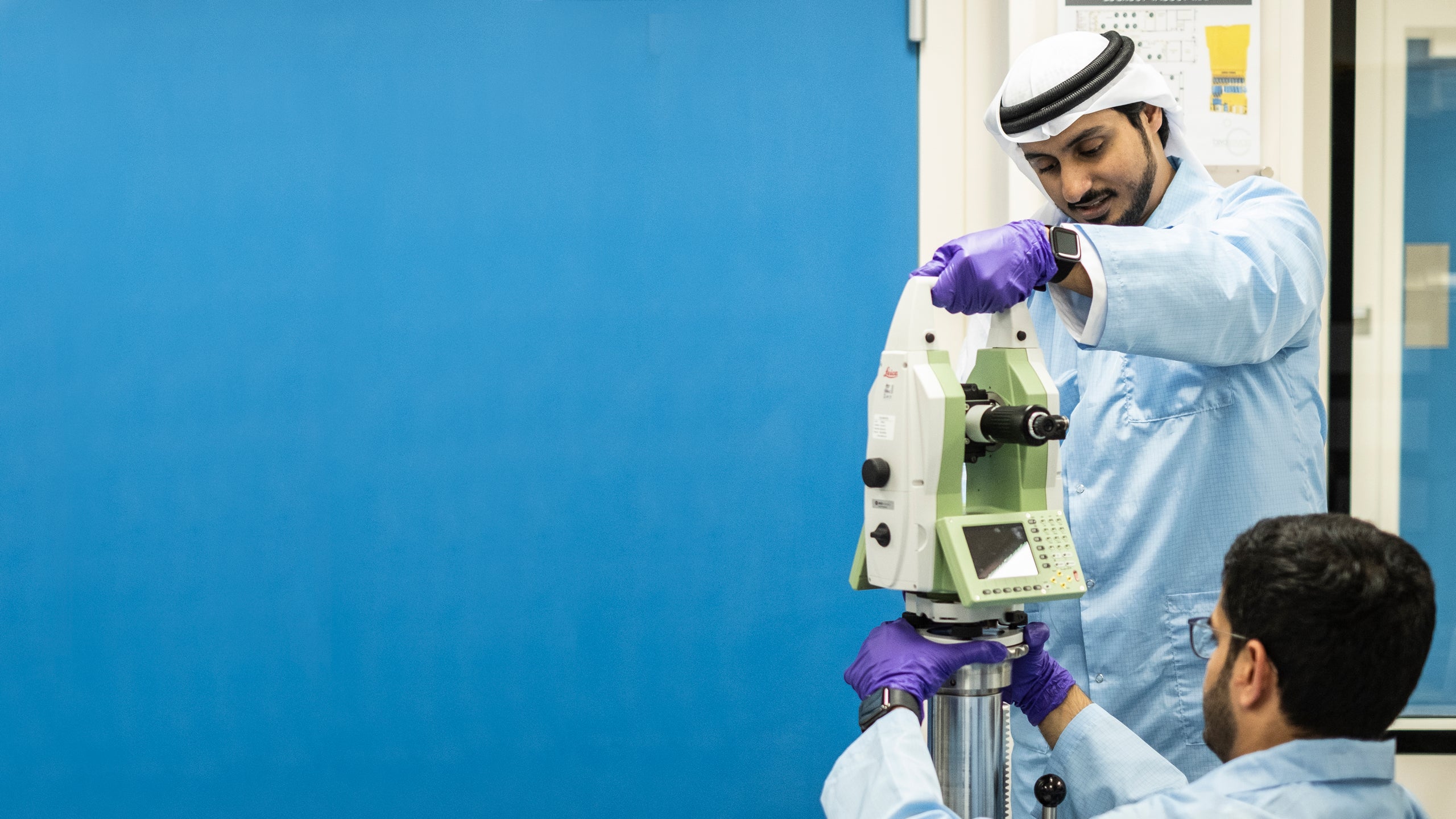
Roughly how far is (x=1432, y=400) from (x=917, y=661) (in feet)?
5.95

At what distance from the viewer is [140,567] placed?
2.02m

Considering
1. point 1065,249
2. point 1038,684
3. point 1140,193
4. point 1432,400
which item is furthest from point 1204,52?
point 1038,684

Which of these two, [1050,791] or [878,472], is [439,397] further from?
[1050,791]

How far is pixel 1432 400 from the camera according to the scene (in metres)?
2.25

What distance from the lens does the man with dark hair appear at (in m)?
0.89

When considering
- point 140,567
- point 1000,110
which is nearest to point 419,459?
point 140,567

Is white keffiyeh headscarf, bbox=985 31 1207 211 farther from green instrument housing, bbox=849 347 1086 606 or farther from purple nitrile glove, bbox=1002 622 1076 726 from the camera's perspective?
purple nitrile glove, bbox=1002 622 1076 726

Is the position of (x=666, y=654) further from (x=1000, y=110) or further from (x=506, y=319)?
(x=1000, y=110)

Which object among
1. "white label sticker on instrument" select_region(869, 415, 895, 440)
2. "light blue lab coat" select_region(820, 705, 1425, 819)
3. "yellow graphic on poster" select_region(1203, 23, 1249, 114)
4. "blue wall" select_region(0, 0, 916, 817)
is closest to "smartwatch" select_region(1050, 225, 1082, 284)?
"white label sticker on instrument" select_region(869, 415, 895, 440)

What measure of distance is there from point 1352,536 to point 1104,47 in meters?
0.77

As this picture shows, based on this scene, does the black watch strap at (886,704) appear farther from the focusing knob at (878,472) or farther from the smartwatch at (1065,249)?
the smartwatch at (1065,249)

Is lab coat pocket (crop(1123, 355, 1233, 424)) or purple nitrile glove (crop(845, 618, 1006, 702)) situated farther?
lab coat pocket (crop(1123, 355, 1233, 424))

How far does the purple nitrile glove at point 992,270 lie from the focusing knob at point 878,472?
0.17 metres

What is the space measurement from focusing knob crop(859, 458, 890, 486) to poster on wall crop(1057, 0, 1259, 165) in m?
1.36
